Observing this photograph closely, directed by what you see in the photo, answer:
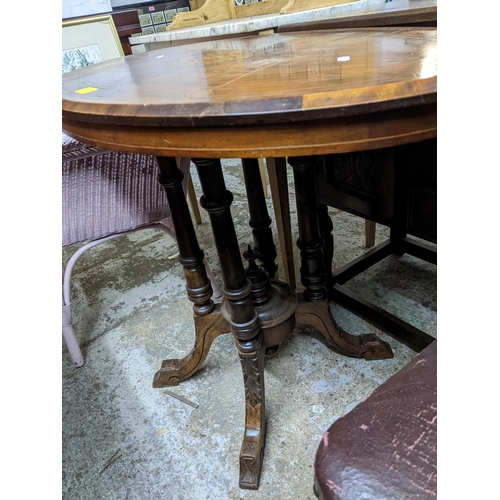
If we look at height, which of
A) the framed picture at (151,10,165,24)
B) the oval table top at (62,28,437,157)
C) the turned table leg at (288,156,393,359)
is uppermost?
the framed picture at (151,10,165,24)

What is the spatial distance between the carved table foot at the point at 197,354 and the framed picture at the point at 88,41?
222 cm

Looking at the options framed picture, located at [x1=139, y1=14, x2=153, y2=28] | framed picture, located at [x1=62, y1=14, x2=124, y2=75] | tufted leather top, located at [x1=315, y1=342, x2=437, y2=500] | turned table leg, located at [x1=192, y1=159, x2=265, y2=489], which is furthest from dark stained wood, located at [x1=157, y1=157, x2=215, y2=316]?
framed picture, located at [x1=139, y1=14, x2=153, y2=28]

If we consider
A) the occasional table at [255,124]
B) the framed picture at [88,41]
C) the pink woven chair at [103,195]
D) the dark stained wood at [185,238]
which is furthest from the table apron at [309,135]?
the framed picture at [88,41]

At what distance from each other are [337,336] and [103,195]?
803mm

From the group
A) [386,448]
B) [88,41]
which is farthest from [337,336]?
[88,41]

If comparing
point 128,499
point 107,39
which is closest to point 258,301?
point 128,499

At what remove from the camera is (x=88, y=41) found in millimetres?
2707

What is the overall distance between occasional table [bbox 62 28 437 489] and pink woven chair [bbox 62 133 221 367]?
0.82ft

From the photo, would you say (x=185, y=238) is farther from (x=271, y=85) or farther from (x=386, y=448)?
(x=386, y=448)

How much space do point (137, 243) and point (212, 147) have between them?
169 centimetres

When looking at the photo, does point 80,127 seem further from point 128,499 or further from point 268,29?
point 268,29

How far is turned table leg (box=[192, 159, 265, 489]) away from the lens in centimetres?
78

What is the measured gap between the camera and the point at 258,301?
1071 mm

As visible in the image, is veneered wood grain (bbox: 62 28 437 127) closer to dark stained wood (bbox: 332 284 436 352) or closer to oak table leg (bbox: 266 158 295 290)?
oak table leg (bbox: 266 158 295 290)
